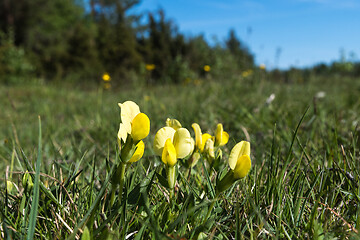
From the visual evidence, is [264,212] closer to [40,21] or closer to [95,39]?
[95,39]

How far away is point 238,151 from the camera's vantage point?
0.77 m

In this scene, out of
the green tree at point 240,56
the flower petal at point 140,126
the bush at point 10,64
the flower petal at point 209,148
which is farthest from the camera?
the bush at point 10,64

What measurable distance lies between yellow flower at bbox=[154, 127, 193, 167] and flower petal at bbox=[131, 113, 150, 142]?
70mm

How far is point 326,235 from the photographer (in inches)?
29.5

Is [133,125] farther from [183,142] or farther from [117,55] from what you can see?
[117,55]

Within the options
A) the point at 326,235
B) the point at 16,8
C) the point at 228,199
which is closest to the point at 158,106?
the point at 228,199

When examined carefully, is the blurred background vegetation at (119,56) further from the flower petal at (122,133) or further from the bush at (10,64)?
the flower petal at (122,133)

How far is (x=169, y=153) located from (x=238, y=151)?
0.18 metres

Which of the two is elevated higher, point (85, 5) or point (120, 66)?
point (85, 5)

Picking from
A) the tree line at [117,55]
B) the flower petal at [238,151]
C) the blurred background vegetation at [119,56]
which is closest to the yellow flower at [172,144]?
the flower petal at [238,151]

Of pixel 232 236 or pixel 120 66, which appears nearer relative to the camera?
pixel 232 236

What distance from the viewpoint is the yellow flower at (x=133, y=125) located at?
0.71 metres

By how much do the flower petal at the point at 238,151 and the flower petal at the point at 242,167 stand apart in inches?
0.8

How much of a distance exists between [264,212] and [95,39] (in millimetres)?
20819
